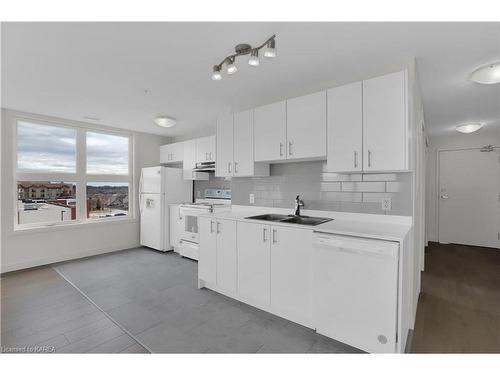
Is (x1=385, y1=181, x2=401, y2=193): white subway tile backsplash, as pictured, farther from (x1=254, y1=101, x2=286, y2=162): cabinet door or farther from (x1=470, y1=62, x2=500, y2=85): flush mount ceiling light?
(x1=470, y1=62, x2=500, y2=85): flush mount ceiling light

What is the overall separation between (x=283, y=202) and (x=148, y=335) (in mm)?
1870

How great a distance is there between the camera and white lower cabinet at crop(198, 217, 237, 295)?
103 inches

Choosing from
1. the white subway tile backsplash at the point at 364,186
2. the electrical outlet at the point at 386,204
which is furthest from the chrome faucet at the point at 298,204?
the electrical outlet at the point at 386,204

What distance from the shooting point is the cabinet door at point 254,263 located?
2340mm

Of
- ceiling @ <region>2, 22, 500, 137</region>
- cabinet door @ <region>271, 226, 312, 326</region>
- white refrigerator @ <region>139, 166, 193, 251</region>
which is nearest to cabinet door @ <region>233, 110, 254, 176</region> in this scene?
ceiling @ <region>2, 22, 500, 137</region>

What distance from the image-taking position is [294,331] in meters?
2.11

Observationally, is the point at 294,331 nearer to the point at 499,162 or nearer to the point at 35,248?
the point at 35,248

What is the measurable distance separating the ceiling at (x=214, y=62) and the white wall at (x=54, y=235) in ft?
2.59

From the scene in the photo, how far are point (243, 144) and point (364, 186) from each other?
1.39 meters

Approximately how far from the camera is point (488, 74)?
2.25m

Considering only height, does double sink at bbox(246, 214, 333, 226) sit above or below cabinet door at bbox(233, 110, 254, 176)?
below

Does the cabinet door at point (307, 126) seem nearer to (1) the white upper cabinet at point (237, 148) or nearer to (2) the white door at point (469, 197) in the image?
(1) the white upper cabinet at point (237, 148)

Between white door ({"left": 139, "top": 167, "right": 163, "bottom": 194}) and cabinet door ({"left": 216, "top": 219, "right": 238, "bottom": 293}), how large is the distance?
2332 mm
